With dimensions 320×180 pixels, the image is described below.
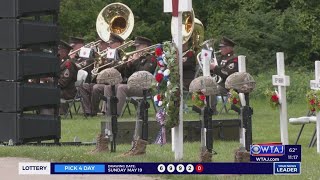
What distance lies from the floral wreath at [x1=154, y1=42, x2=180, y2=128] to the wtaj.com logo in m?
1.92

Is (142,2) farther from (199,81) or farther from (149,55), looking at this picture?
(199,81)

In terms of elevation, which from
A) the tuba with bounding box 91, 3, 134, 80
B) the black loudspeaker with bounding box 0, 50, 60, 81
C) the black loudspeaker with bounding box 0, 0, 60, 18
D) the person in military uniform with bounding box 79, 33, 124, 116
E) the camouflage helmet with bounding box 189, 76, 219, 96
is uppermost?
the tuba with bounding box 91, 3, 134, 80

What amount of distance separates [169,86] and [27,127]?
4015 mm

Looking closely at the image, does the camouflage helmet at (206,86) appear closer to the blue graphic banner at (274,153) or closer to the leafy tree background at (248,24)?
the blue graphic banner at (274,153)

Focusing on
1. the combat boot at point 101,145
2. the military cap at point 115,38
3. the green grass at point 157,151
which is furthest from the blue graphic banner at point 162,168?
the military cap at point 115,38

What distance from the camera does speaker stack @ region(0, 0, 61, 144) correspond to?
1786 centimetres

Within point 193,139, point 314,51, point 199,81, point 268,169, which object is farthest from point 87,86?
point 314,51

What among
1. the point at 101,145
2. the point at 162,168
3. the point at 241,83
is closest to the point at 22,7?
the point at 101,145

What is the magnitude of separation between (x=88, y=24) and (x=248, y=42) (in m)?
5.36

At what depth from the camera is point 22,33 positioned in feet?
58.8

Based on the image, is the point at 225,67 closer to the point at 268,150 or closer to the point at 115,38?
the point at 115,38

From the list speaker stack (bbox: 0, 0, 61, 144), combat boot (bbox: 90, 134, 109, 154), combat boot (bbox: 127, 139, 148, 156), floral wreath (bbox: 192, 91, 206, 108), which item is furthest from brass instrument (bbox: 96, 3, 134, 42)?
floral wreath (bbox: 192, 91, 206, 108)

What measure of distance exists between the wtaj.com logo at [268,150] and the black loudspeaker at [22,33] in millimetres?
6055

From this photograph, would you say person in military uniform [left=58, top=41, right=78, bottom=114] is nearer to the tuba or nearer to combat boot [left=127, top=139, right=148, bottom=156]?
the tuba
